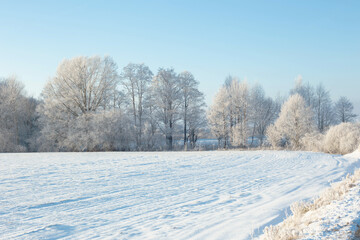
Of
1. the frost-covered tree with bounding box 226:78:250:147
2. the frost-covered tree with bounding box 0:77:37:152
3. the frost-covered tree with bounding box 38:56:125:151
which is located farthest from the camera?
the frost-covered tree with bounding box 226:78:250:147

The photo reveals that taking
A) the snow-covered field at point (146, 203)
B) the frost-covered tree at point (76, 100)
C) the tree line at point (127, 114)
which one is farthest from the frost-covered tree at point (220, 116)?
the snow-covered field at point (146, 203)

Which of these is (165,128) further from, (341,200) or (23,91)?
(341,200)

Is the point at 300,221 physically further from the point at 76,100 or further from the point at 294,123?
the point at 294,123

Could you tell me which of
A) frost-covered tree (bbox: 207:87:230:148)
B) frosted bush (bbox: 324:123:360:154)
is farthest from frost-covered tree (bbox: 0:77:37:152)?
frosted bush (bbox: 324:123:360:154)

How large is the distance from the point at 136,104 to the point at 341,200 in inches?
1178

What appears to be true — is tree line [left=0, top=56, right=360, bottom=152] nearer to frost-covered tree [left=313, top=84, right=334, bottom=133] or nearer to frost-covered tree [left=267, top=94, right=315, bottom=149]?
frost-covered tree [left=267, top=94, right=315, bottom=149]

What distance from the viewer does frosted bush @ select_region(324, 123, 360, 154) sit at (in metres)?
17.0

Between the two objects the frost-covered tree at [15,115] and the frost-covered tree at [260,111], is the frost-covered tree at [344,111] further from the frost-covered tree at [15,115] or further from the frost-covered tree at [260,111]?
→ the frost-covered tree at [15,115]

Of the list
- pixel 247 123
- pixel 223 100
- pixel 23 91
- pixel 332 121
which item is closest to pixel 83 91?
pixel 23 91

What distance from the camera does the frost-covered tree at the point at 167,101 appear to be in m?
31.9

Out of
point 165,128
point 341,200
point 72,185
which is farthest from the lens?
point 165,128

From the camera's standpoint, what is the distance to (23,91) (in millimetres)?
32688

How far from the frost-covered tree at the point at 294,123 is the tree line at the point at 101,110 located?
9571 mm

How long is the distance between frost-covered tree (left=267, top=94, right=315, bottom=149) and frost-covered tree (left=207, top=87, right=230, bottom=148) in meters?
5.95
